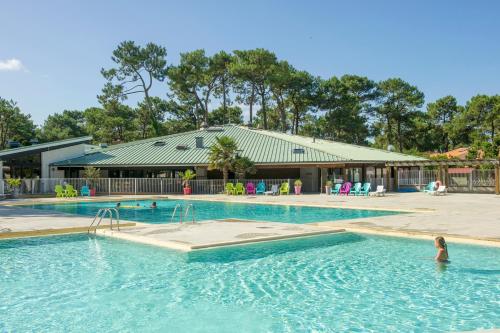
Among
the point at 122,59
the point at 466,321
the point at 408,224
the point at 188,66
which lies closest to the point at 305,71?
the point at 188,66

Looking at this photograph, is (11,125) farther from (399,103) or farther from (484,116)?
(484,116)

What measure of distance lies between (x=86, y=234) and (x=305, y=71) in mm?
44048

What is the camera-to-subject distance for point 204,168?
37.6 meters

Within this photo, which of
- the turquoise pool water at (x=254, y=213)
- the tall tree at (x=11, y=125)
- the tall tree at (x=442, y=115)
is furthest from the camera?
the tall tree at (x=11, y=125)

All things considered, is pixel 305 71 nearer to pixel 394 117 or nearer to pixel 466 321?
pixel 394 117

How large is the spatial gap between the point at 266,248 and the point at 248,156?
2410cm

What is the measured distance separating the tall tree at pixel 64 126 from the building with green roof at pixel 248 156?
36251 millimetres

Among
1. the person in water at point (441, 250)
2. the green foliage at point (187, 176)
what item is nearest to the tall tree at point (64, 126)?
the green foliage at point (187, 176)

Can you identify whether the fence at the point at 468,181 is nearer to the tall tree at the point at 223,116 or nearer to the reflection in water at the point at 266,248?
the reflection in water at the point at 266,248

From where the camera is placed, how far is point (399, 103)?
61062 mm

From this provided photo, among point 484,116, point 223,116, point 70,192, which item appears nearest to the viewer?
point 70,192

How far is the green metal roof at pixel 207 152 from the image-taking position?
114 ft

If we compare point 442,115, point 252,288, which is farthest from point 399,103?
point 252,288

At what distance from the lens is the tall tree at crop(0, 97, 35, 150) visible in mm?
64062
